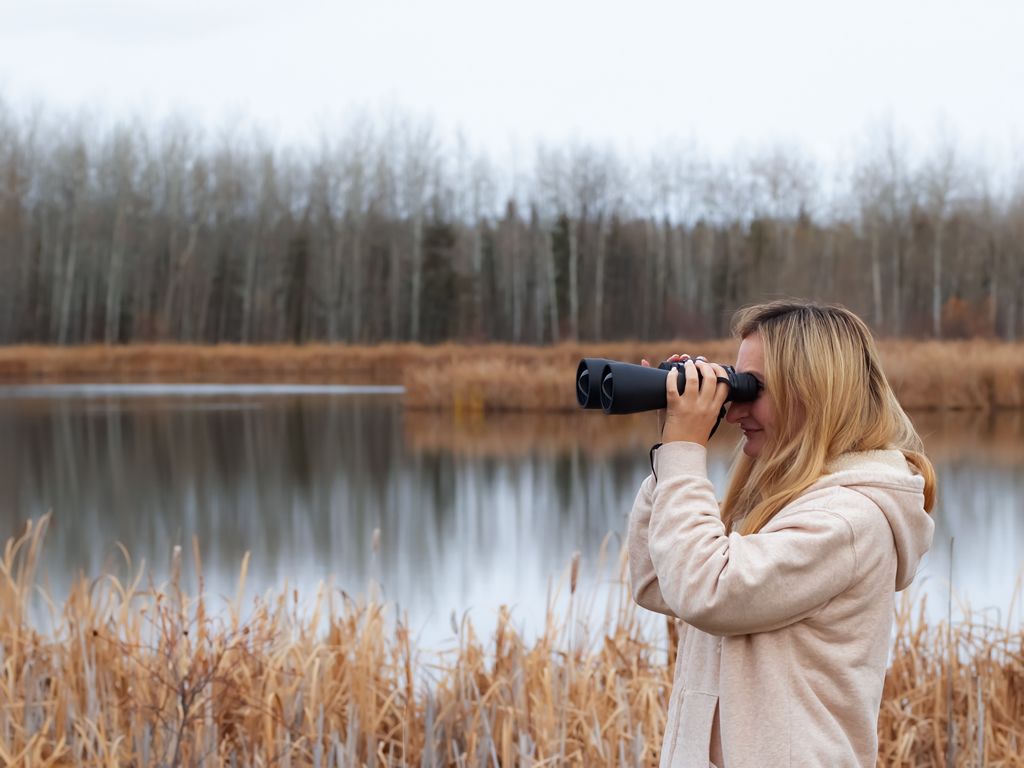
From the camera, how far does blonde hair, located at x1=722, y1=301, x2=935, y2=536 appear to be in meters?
1.17

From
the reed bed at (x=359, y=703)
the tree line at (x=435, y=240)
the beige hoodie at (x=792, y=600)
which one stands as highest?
the tree line at (x=435, y=240)

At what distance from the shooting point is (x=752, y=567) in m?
1.08

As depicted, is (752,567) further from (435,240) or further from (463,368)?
(435,240)

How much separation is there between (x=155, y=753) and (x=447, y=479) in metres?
8.13

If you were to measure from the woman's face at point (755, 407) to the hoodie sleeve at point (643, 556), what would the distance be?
0.40 feet

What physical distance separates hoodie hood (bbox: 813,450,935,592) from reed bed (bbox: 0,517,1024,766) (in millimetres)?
1344

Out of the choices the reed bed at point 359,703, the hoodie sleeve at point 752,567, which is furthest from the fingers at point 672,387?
the reed bed at point 359,703

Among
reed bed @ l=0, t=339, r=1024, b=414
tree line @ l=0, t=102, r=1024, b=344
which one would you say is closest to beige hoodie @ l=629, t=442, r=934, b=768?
reed bed @ l=0, t=339, r=1024, b=414

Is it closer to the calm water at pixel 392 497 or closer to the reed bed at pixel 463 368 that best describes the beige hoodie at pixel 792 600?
the calm water at pixel 392 497

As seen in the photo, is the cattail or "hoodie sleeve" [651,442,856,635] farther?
the cattail

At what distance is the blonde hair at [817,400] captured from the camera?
45.9 inches

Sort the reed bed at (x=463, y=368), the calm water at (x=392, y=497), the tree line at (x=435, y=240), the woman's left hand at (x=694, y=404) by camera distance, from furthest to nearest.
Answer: the tree line at (x=435, y=240)
the reed bed at (x=463, y=368)
the calm water at (x=392, y=497)
the woman's left hand at (x=694, y=404)

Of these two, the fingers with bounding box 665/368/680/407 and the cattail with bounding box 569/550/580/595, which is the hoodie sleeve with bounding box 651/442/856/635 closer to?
the fingers with bounding box 665/368/680/407

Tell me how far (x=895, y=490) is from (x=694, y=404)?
22 centimetres
